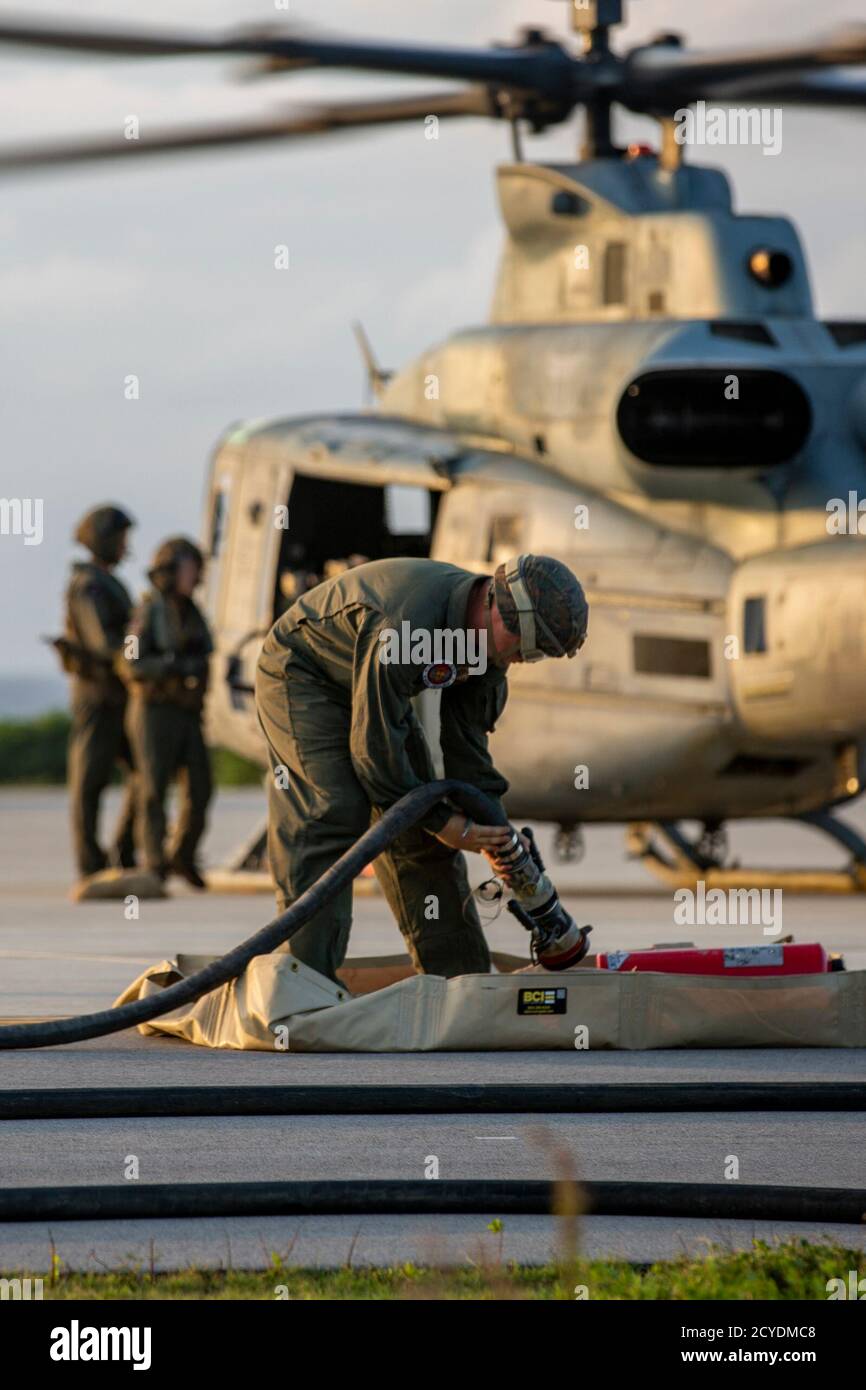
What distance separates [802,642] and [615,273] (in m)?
2.63

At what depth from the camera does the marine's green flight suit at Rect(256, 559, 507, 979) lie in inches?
274

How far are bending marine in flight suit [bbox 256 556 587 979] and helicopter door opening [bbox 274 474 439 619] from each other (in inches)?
270

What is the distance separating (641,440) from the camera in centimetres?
1280

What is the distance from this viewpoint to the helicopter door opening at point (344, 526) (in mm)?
14406

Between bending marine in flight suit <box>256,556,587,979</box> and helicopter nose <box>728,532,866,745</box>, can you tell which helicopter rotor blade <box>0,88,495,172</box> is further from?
bending marine in flight suit <box>256,556,587,979</box>

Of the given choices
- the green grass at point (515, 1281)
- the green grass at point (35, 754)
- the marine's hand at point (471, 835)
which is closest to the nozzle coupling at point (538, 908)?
the marine's hand at point (471, 835)

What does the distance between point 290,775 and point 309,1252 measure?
3.16m

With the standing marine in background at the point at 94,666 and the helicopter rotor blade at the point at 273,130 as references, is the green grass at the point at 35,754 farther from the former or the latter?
the helicopter rotor blade at the point at 273,130

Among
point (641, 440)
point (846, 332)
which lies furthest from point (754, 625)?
point (846, 332)

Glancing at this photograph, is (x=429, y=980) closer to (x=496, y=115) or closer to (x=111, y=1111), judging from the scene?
(x=111, y=1111)

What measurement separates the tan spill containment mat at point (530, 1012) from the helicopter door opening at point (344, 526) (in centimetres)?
745
